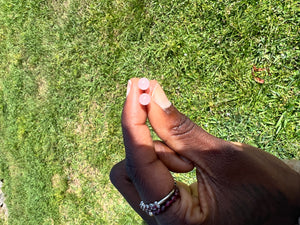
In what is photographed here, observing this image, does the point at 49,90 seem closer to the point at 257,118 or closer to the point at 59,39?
the point at 59,39

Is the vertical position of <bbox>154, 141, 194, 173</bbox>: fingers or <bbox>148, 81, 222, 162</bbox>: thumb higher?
<bbox>148, 81, 222, 162</bbox>: thumb

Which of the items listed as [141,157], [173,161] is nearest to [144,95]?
[141,157]

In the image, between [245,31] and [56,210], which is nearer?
[245,31]

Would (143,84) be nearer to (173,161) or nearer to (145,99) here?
(145,99)

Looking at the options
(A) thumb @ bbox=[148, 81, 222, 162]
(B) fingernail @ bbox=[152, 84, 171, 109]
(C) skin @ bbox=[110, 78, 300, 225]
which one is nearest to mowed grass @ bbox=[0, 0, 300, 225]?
(C) skin @ bbox=[110, 78, 300, 225]

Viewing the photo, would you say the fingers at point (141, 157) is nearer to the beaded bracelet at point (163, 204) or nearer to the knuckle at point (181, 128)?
the beaded bracelet at point (163, 204)

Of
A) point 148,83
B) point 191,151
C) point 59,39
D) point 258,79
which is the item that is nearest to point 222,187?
point 191,151

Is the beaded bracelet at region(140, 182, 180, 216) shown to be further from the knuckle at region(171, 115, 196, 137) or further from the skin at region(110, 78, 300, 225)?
the knuckle at region(171, 115, 196, 137)
